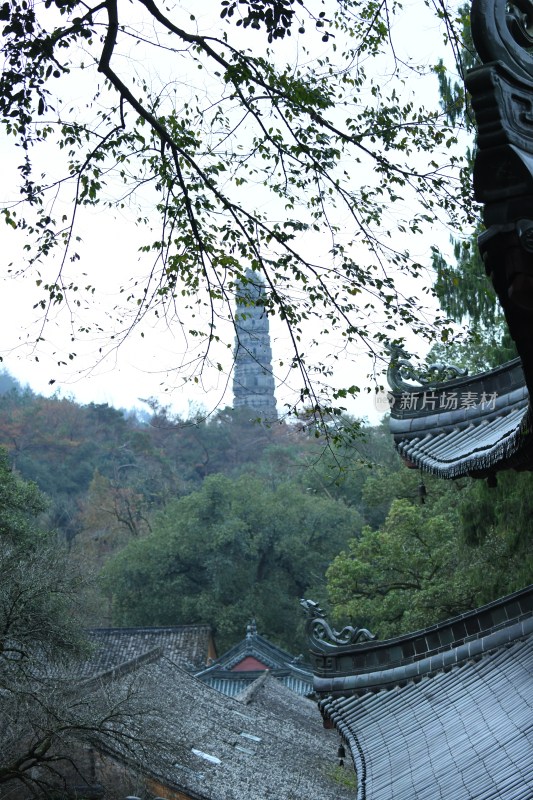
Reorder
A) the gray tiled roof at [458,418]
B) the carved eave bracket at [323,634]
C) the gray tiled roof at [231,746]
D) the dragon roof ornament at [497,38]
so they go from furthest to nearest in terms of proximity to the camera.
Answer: the gray tiled roof at [231,746], the carved eave bracket at [323,634], the gray tiled roof at [458,418], the dragon roof ornament at [497,38]

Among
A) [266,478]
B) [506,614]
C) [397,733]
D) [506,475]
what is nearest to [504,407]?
[506,614]

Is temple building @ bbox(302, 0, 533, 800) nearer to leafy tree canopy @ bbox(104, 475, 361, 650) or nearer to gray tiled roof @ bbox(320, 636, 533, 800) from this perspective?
gray tiled roof @ bbox(320, 636, 533, 800)

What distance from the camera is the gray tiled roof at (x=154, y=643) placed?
27.2 metres

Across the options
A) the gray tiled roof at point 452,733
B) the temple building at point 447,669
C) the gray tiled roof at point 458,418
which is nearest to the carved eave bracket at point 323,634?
the temple building at point 447,669

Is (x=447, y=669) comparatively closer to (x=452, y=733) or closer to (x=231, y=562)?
(x=452, y=733)

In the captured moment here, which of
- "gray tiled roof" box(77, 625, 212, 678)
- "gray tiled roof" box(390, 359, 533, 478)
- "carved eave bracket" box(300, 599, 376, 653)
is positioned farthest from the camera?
"gray tiled roof" box(77, 625, 212, 678)

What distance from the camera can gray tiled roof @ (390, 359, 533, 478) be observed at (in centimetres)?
Result: 723

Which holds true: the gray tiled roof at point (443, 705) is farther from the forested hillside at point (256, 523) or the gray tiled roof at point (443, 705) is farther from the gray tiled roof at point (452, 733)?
the forested hillside at point (256, 523)

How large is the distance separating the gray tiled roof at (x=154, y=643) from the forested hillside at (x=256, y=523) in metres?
1.17

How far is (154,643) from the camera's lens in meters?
28.5

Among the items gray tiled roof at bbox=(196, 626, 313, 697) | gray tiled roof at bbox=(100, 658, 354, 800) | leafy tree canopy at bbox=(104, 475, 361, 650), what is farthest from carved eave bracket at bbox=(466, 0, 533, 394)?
leafy tree canopy at bbox=(104, 475, 361, 650)

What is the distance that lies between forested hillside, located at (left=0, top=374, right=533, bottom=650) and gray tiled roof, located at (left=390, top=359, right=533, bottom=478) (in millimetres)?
423

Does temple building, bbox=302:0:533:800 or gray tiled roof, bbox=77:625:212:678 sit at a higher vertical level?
temple building, bbox=302:0:533:800

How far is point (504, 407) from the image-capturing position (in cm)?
772
